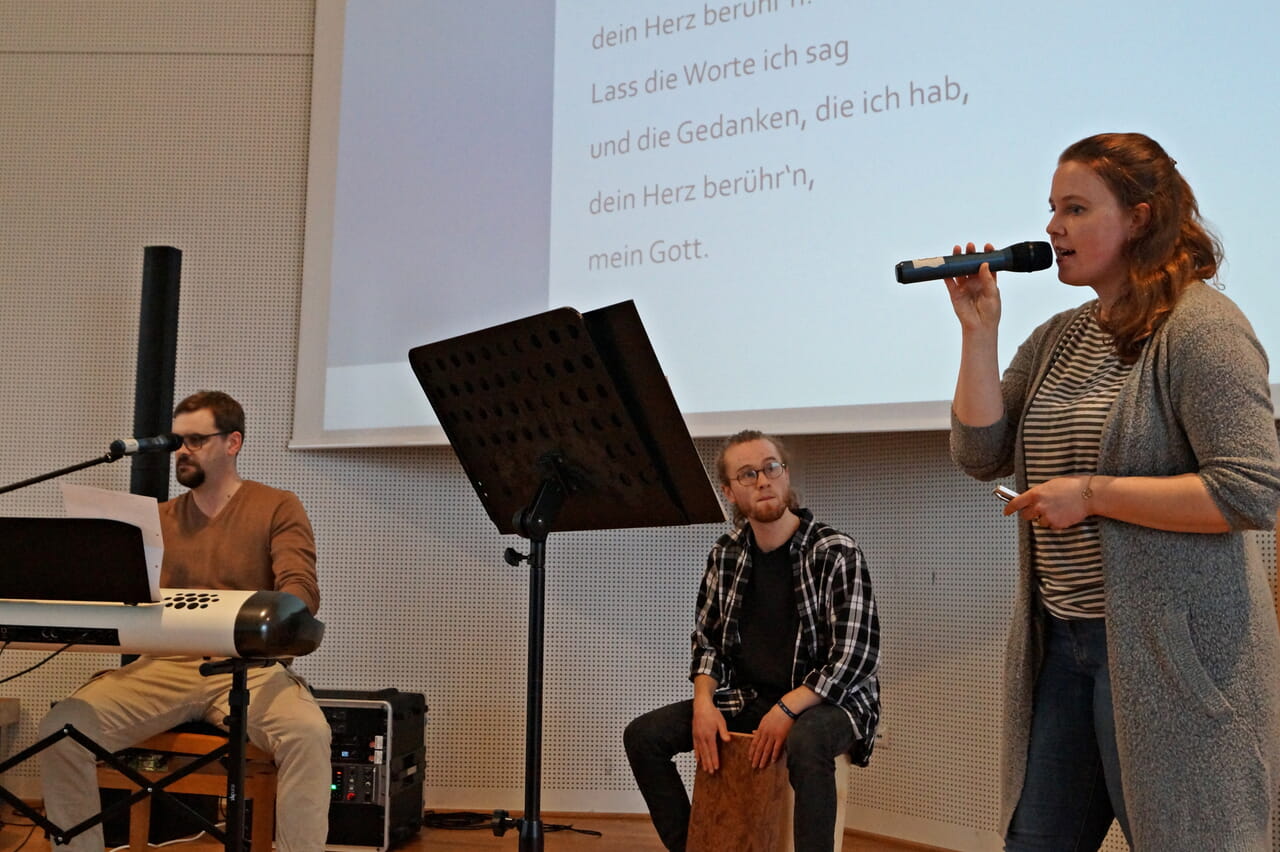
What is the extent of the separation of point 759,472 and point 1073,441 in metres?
1.31

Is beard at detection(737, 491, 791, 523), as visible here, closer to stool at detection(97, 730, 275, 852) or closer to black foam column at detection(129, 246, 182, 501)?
stool at detection(97, 730, 275, 852)

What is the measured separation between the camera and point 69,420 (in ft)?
13.4

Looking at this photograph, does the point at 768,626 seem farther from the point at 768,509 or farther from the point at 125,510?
the point at 125,510

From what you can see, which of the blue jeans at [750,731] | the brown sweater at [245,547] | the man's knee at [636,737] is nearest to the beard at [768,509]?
the blue jeans at [750,731]

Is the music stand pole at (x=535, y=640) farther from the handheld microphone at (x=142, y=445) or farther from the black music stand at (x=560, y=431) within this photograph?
the handheld microphone at (x=142, y=445)

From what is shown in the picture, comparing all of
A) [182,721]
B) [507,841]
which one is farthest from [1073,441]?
[507,841]

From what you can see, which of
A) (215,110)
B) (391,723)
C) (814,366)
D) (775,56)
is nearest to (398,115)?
(215,110)

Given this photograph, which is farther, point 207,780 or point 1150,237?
point 207,780

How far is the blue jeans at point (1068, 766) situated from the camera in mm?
1391

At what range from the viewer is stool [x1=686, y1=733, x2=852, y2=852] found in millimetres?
2369

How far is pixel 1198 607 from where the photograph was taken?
1269 mm

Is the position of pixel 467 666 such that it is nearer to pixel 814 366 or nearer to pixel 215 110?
pixel 814 366

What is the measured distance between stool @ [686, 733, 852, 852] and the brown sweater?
110cm

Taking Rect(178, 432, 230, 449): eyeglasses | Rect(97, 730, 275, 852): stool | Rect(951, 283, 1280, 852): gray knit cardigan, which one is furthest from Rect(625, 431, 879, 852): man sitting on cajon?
Rect(178, 432, 230, 449): eyeglasses
